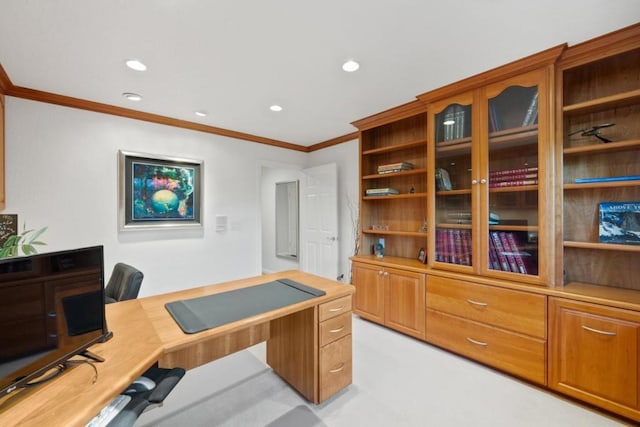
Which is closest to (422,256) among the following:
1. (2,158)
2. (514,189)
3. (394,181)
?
(394,181)

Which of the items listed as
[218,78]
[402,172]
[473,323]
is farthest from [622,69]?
[218,78]

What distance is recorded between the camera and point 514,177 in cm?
213

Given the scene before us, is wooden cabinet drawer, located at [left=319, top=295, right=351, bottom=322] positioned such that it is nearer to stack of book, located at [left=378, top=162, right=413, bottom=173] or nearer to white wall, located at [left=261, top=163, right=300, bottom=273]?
stack of book, located at [left=378, top=162, right=413, bottom=173]

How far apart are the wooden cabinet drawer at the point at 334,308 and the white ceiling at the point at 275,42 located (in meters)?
1.79

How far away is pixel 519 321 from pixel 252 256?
323 centimetres

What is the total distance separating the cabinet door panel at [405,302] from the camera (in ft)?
8.43

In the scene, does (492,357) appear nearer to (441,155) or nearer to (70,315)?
(441,155)

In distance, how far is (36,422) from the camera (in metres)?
0.71

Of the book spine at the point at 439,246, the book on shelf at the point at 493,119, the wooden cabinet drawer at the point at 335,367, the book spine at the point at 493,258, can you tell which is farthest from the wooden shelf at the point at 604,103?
the wooden cabinet drawer at the point at 335,367

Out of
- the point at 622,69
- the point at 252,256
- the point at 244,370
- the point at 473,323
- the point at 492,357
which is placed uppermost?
the point at 622,69

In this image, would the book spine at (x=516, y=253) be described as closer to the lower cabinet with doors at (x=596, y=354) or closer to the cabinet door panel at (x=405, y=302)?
the lower cabinet with doors at (x=596, y=354)

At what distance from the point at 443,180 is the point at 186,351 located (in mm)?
2656

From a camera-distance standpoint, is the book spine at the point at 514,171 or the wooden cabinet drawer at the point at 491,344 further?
the book spine at the point at 514,171

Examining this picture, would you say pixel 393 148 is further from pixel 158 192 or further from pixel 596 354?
pixel 158 192
